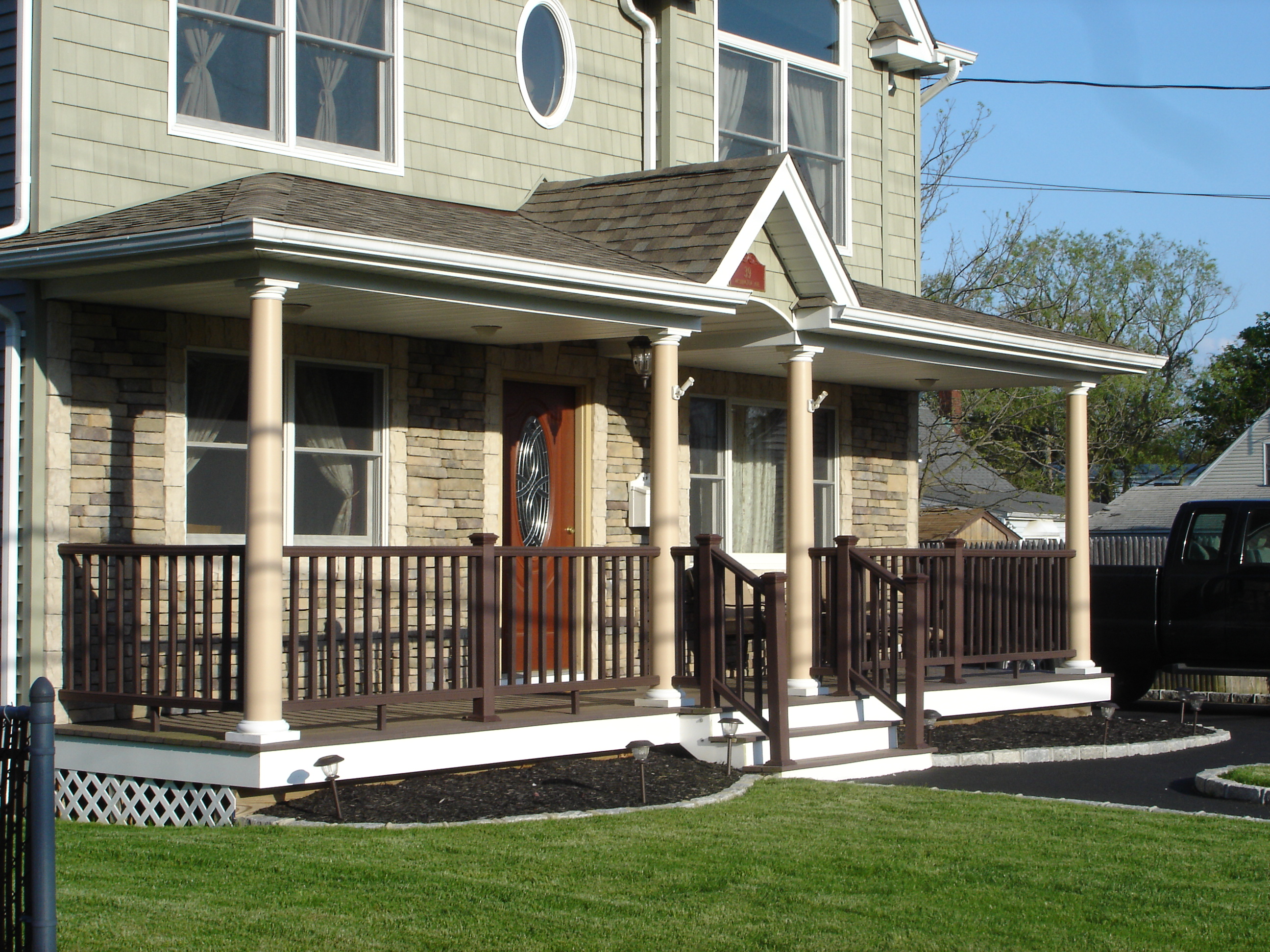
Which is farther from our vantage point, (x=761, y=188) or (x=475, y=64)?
(x=475, y=64)

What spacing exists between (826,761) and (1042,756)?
2.02 metres

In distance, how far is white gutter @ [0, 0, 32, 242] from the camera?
9.00m

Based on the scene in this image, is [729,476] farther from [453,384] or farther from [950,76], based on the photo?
[950,76]

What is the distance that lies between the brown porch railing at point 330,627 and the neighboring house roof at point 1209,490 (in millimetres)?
33961

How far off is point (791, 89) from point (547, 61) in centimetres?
271

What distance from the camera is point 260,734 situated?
795 cm

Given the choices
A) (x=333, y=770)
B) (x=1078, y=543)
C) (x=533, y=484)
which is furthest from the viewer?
(x=1078, y=543)

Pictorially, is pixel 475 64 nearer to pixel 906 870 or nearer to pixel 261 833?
pixel 261 833

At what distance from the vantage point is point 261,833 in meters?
7.53

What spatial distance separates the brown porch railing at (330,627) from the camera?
8.20m

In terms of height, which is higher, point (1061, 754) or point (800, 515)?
point (800, 515)

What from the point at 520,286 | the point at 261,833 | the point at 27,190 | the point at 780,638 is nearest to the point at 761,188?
the point at 520,286

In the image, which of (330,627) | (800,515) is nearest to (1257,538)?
(800,515)

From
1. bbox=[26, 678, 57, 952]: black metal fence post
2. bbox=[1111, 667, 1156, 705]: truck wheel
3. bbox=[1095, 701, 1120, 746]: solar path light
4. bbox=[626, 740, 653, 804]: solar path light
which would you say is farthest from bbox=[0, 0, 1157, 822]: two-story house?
bbox=[26, 678, 57, 952]: black metal fence post
